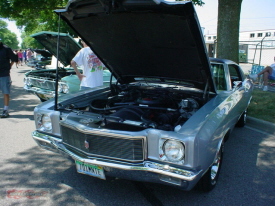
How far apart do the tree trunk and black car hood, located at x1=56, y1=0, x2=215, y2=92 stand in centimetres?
391

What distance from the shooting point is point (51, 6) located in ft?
39.2

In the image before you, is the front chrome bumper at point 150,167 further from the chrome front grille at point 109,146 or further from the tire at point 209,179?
the tire at point 209,179

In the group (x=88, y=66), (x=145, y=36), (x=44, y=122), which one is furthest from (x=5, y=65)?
(x=145, y=36)

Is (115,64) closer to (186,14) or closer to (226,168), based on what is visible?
(186,14)

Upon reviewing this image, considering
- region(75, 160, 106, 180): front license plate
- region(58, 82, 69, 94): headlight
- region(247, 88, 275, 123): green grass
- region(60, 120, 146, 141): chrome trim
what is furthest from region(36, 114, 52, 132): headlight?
region(247, 88, 275, 123): green grass

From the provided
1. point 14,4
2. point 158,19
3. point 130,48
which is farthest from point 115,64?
point 14,4

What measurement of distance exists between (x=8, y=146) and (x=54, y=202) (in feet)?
6.72

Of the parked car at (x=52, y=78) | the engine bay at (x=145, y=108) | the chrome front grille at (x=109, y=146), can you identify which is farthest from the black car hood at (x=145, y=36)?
the parked car at (x=52, y=78)

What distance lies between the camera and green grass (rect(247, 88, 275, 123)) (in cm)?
596

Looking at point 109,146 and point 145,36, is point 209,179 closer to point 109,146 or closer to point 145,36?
point 109,146

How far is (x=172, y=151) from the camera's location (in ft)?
8.06

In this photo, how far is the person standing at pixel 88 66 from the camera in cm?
519

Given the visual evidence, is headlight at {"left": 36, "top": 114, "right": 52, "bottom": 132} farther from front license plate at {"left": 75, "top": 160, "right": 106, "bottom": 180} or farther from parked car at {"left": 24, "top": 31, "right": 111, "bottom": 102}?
parked car at {"left": 24, "top": 31, "right": 111, "bottom": 102}

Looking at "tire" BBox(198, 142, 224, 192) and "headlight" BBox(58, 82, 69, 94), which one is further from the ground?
"headlight" BBox(58, 82, 69, 94)
